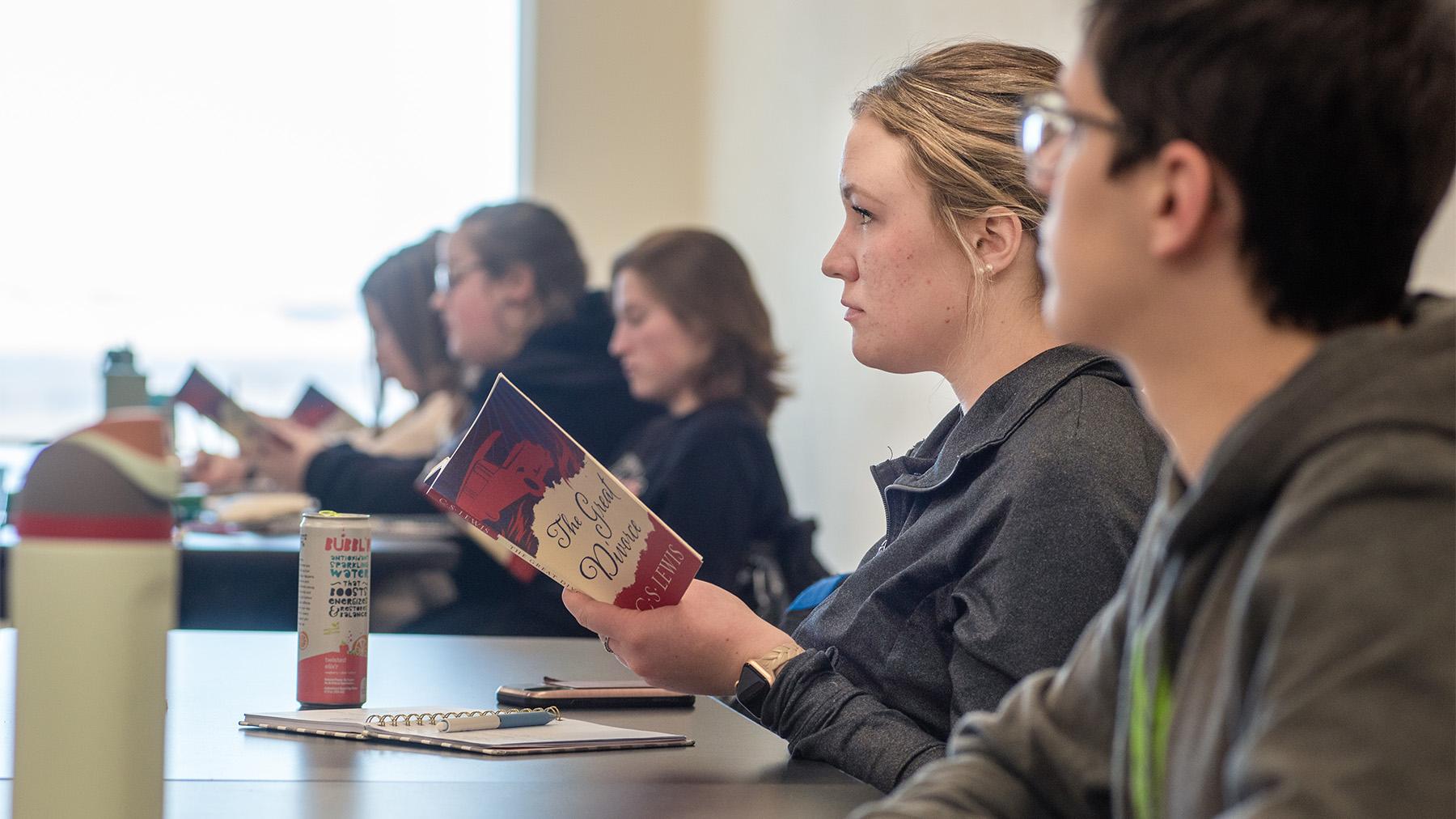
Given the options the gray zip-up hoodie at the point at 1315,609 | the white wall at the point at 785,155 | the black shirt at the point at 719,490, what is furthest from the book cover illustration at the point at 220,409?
the gray zip-up hoodie at the point at 1315,609

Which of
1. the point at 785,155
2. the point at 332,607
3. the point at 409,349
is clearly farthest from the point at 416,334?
the point at 332,607

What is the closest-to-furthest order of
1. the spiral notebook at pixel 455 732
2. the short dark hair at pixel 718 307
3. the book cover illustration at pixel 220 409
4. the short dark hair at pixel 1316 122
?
the short dark hair at pixel 1316 122 < the spiral notebook at pixel 455 732 < the short dark hair at pixel 718 307 < the book cover illustration at pixel 220 409

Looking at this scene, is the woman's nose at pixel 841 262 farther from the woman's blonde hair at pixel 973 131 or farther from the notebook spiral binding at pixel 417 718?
the notebook spiral binding at pixel 417 718

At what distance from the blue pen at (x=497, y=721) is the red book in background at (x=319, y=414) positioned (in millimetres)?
3091

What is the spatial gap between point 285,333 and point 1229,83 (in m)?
5.43

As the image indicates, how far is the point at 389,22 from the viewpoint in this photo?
18.7ft

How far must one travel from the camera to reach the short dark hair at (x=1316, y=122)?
67 cm

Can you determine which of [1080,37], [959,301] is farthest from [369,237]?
[1080,37]

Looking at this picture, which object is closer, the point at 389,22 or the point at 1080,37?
→ the point at 1080,37

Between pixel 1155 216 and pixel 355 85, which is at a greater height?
pixel 355 85

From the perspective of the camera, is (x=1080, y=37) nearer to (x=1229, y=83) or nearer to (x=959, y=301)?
(x=1229, y=83)

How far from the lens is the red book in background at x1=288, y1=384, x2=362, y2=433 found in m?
4.16

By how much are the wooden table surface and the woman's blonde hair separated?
52cm

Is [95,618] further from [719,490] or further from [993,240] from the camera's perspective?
[719,490]
